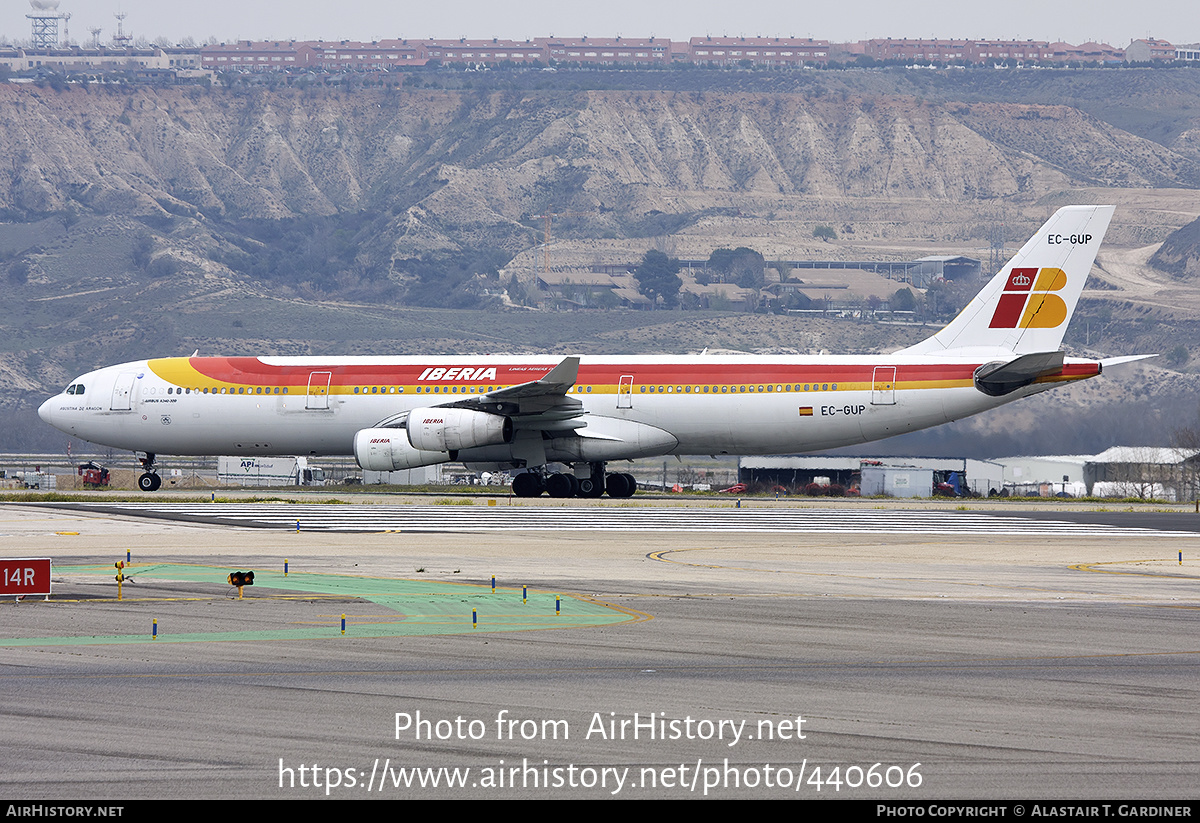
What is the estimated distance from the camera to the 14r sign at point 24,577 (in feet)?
64.7

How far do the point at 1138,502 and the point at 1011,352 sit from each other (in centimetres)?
915

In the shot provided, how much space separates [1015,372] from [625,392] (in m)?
11.4

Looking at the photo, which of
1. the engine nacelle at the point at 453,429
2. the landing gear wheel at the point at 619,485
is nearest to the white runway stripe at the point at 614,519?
the engine nacelle at the point at 453,429

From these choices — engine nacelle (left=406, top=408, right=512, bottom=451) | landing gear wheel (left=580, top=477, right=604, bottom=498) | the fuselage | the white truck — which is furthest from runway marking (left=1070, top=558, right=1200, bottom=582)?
the white truck

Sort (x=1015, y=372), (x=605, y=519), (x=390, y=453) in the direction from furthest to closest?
(x=390, y=453) < (x=1015, y=372) < (x=605, y=519)

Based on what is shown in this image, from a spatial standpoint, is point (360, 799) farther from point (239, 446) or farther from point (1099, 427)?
point (1099, 427)

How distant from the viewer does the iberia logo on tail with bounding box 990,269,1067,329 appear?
41969mm

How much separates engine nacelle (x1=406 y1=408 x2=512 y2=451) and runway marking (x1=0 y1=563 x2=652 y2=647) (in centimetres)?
1683

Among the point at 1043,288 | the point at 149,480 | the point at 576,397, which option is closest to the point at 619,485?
the point at 576,397

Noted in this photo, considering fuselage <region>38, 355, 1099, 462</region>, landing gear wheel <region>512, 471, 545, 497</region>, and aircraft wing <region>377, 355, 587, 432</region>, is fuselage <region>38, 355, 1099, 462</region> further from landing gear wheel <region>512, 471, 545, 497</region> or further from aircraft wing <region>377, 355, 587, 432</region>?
landing gear wheel <region>512, 471, 545, 497</region>

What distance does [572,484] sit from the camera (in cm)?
4378

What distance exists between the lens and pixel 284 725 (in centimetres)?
1207

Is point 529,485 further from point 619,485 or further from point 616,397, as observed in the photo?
point 616,397

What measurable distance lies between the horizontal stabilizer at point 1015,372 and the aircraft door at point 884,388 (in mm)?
2378
